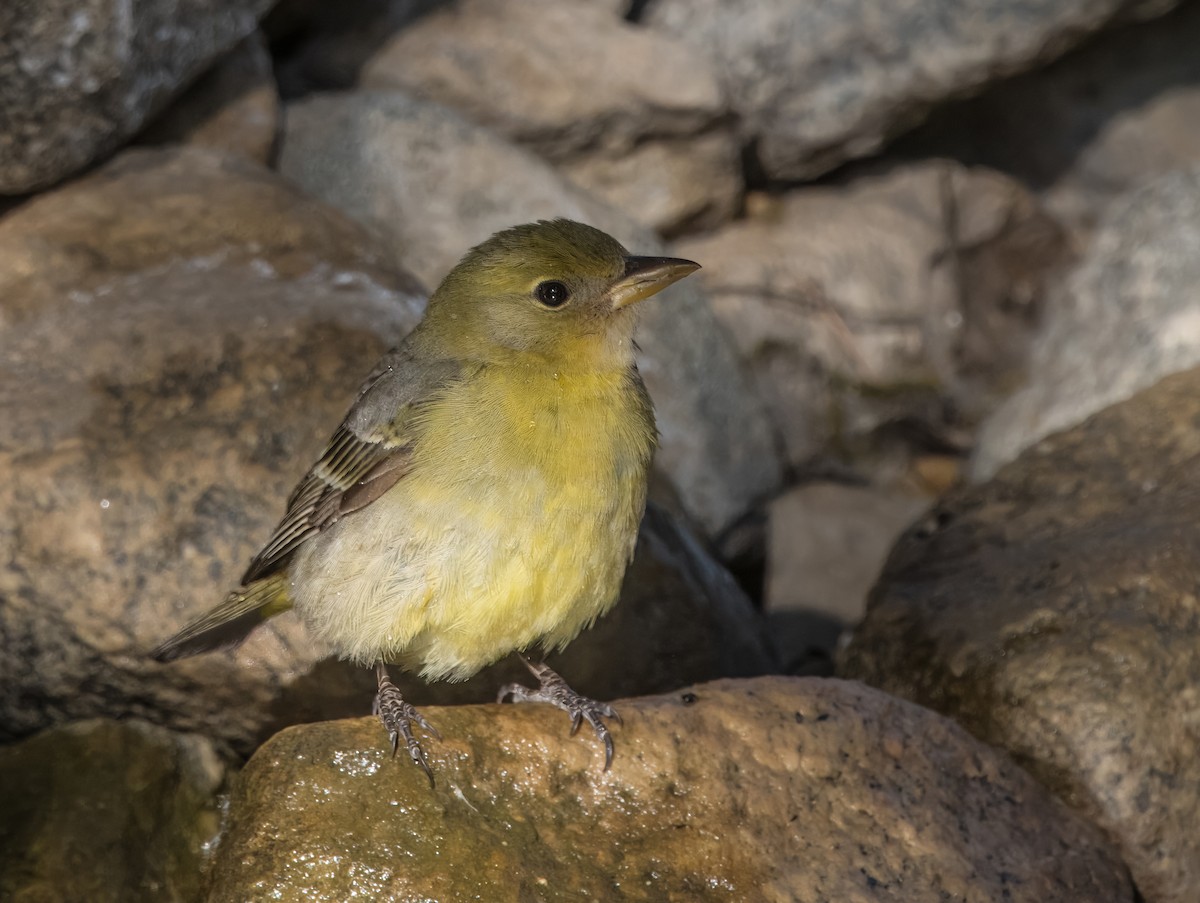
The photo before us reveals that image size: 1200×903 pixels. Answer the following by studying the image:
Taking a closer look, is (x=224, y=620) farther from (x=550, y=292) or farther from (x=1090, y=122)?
(x=1090, y=122)

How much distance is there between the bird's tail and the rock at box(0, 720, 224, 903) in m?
0.48

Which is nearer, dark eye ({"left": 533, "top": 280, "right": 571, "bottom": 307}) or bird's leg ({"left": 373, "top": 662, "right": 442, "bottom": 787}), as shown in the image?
bird's leg ({"left": 373, "top": 662, "right": 442, "bottom": 787})

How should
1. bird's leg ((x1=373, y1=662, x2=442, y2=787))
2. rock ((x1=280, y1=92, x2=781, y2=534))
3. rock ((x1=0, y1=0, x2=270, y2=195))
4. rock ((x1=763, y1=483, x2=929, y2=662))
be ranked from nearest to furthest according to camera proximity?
1. bird's leg ((x1=373, y1=662, x2=442, y2=787))
2. rock ((x1=0, y1=0, x2=270, y2=195))
3. rock ((x1=280, y1=92, x2=781, y2=534))
4. rock ((x1=763, y1=483, x2=929, y2=662))

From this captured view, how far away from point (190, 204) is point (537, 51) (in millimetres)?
3048

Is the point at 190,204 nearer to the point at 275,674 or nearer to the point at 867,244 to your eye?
the point at 275,674

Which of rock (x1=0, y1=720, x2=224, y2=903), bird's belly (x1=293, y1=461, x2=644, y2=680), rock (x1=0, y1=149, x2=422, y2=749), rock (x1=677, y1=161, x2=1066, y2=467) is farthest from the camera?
rock (x1=677, y1=161, x2=1066, y2=467)

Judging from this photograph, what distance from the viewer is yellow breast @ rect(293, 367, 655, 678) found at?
438 centimetres

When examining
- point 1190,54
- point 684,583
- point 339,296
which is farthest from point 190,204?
point 1190,54

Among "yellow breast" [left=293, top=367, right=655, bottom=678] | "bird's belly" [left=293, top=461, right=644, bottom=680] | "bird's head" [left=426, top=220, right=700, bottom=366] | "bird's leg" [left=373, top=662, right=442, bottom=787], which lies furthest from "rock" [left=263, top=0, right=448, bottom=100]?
"bird's leg" [left=373, top=662, right=442, bottom=787]

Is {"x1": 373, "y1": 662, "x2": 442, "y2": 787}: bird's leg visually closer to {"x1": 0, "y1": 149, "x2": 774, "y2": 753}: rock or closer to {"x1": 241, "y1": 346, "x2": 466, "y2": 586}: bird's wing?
{"x1": 241, "y1": 346, "x2": 466, "y2": 586}: bird's wing

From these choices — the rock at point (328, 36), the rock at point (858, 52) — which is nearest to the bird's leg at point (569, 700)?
the rock at point (328, 36)

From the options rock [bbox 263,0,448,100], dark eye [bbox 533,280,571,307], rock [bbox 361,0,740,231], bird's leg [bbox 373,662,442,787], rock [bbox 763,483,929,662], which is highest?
rock [bbox 263,0,448,100]

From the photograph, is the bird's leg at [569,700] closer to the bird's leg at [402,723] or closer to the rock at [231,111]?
the bird's leg at [402,723]

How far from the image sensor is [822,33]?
921 cm
